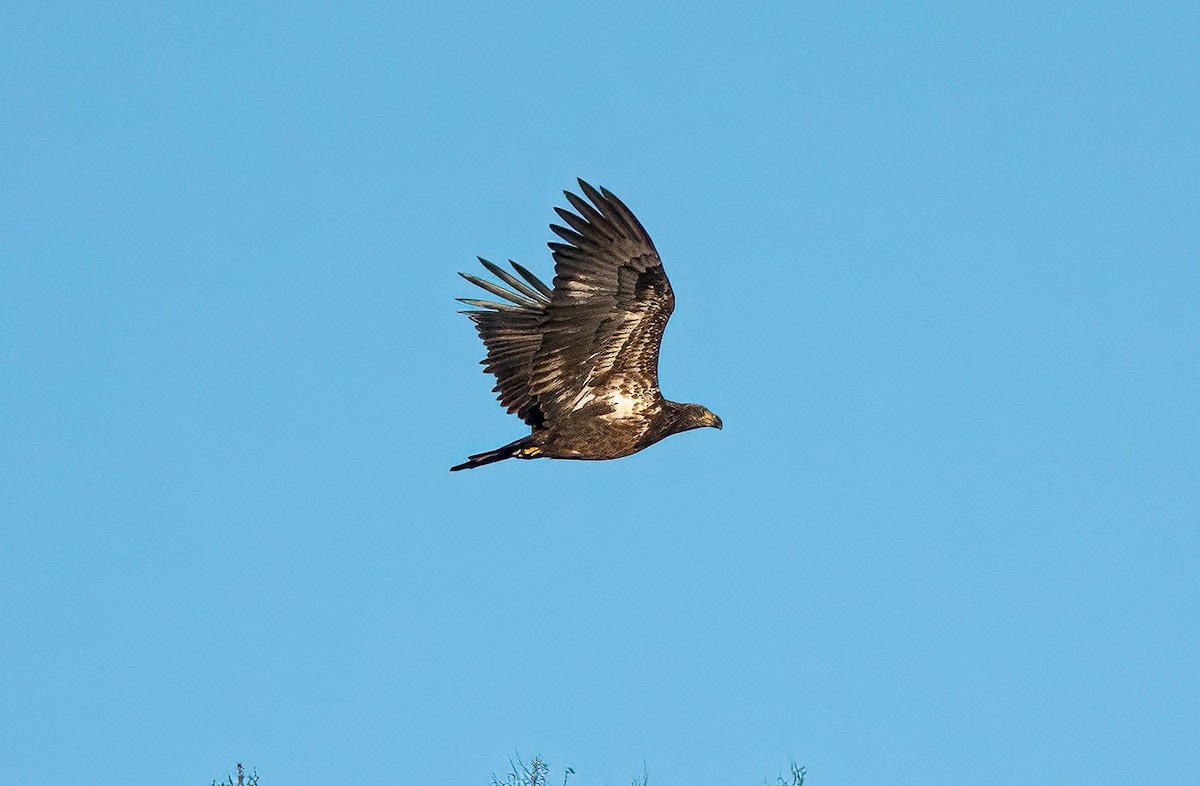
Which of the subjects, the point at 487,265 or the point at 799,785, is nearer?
the point at 487,265

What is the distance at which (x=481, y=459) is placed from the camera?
15.2m

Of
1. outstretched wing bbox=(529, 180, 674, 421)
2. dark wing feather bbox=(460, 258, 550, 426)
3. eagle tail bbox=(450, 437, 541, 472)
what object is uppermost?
dark wing feather bbox=(460, 258, 550, 426)

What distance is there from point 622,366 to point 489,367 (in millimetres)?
2165

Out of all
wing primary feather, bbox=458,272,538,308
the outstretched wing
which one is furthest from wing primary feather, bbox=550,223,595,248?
wing primary feather, bbox=458,272,538,308

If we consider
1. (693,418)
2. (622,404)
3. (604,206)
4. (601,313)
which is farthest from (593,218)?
(693,418)

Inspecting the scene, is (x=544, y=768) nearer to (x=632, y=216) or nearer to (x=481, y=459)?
(x=481, y=459)

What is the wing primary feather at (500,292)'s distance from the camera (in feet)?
56.2

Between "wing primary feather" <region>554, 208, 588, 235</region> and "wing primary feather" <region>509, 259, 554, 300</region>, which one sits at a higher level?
"wing primary feather" <region>509, 259, 554, 300</region>

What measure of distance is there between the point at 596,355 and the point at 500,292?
258 centimetres

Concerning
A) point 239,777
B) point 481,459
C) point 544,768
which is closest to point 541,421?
point 481,459

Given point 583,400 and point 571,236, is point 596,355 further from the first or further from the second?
point 571,236

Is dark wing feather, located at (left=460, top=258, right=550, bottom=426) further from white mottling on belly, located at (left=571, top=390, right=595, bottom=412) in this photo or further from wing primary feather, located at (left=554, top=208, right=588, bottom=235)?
wing primary feather, located at (left=554, top=208, right=588, bottom=235)

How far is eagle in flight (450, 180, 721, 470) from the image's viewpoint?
555 inches

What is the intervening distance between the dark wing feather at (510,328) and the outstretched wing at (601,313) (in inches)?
37.5
